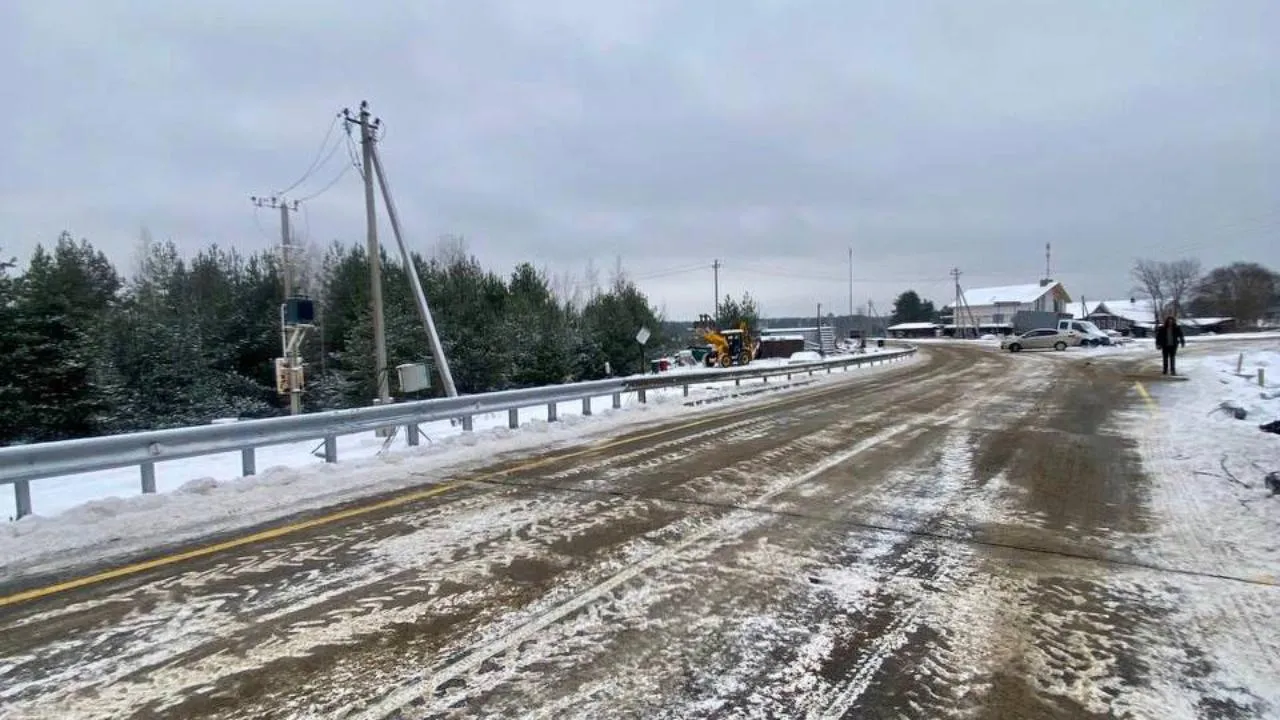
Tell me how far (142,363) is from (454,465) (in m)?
33.4

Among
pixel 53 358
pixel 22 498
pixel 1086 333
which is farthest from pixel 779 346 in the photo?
pixel 22 498

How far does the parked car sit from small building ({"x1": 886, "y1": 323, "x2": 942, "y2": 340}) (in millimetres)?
61798

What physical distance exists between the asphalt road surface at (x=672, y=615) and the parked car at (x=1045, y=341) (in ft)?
146

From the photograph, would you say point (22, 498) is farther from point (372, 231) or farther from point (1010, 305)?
point (1010, 305)

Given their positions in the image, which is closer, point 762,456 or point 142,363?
point 762,456

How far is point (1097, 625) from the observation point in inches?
150

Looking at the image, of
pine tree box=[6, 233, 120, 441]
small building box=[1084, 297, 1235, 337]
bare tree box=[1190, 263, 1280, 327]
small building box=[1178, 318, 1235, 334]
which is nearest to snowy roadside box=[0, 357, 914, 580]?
pine tree box=[6, 233, 120, 441]

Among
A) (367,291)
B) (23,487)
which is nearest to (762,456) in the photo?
(23,487)

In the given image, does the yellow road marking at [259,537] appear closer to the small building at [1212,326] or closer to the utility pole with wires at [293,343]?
the utility pole with wires at [293,343]

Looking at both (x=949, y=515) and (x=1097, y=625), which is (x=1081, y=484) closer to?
(x=949, y=515)

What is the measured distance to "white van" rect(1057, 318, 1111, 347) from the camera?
1863 inches

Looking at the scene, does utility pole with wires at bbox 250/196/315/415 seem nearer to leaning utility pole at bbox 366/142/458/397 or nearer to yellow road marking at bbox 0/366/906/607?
leaning utility pole at bbox 366/142/458/397

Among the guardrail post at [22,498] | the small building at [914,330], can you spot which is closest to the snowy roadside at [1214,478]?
the guardrail post at [22,498]

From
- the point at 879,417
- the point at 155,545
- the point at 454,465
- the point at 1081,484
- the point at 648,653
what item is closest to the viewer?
the point at 648,653
